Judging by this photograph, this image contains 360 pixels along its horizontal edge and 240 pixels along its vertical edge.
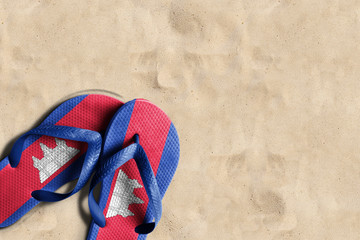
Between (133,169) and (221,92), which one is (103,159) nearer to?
(133,169)

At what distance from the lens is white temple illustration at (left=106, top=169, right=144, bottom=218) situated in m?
1.45

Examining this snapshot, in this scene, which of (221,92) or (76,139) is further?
(221,92)

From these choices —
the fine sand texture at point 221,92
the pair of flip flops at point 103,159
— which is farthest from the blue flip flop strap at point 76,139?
the fine sand texture at point 221,92

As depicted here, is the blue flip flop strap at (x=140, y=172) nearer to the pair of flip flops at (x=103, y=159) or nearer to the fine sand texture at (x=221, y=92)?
the pair of flip flops at (x=103, y=159)

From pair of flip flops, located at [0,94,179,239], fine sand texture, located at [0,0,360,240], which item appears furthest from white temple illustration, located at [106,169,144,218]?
fine sand texture, located at [0,0,360,240]

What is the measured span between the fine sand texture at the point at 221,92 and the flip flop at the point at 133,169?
0.06m

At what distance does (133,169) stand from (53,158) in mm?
296

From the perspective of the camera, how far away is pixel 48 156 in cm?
142

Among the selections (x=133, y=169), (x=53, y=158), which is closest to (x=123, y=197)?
(x=133, y=169)

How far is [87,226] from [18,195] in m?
0.28

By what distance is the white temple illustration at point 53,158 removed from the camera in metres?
1.42

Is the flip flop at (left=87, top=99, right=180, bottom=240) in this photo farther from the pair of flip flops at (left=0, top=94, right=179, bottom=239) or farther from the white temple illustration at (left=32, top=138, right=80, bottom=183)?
the white temple illustration at (left=32, top=138, right=80, bottom=183)

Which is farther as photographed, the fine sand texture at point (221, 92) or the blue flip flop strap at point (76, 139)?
the fine sand texture at point (221, 92)

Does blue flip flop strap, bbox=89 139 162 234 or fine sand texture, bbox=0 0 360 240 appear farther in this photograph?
fine sand texture, bbox=0 0 360 240
